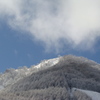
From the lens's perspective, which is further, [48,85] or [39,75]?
[39,75]

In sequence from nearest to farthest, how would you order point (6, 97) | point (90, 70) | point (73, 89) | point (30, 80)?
1. point (6, 97)
2. point (73, 89)
3. point (30, 80)
4. point (90, 70)

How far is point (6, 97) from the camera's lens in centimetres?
10500

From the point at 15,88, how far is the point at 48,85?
18.0 meters

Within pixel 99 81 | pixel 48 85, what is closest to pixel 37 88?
pixel 48 85

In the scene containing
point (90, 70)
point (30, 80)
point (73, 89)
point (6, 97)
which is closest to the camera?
point (6, 97)

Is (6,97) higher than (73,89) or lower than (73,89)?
lower

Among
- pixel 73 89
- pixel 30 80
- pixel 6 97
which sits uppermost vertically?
pixel 30 80

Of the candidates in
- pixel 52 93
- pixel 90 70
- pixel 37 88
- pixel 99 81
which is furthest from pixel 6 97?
pixel 90 70

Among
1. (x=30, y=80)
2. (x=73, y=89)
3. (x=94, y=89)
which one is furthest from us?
(x=30, y=80)

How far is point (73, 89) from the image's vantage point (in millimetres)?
125562

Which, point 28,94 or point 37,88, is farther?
point 37,88

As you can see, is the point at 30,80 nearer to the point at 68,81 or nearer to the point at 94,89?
the point at 68,81

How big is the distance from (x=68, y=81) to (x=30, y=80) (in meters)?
21.0

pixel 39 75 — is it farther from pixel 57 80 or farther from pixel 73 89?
pixel 73 89
